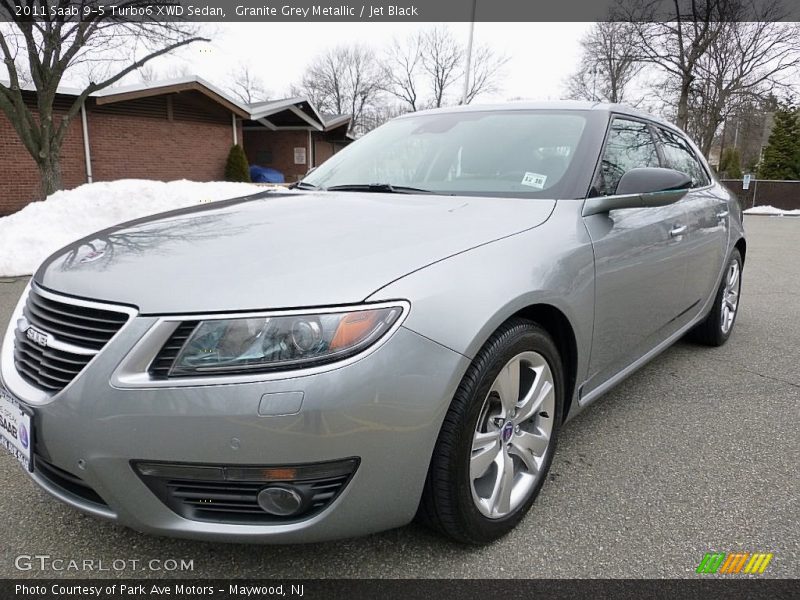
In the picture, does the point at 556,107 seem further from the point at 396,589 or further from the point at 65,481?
the point at 65,481

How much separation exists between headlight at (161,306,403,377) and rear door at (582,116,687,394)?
4.05ft

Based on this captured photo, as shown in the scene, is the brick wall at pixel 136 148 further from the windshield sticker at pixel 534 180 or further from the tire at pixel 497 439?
the tire at pixel 497 439

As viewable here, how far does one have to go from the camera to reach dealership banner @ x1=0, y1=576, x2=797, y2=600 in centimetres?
178

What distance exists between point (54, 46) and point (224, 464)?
46.3 ft

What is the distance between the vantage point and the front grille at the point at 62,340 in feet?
5.25

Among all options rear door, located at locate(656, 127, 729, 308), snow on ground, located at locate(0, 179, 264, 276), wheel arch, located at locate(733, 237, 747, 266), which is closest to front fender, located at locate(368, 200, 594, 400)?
rear door, located at locate(656, 127, 729, 308)

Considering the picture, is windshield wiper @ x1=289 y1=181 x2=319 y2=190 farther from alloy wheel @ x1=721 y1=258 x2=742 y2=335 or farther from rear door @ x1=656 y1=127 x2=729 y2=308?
alloy wheel @ x1=721 y1=258 x2=742 y2=335

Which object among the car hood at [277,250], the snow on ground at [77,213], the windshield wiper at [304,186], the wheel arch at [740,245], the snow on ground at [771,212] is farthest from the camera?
the snow on ground at [771,212]

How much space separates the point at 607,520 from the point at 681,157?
252cm

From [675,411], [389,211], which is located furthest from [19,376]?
[675,411]

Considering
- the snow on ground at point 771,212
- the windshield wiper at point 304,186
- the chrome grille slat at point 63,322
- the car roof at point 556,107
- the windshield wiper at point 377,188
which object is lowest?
the snow on ground at point 771,212

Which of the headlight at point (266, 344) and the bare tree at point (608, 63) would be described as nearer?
the headlight at point (266, 344)

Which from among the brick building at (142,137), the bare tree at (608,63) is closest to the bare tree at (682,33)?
the bare tree at (608,63)

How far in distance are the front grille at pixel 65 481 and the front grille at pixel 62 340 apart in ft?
0.78
